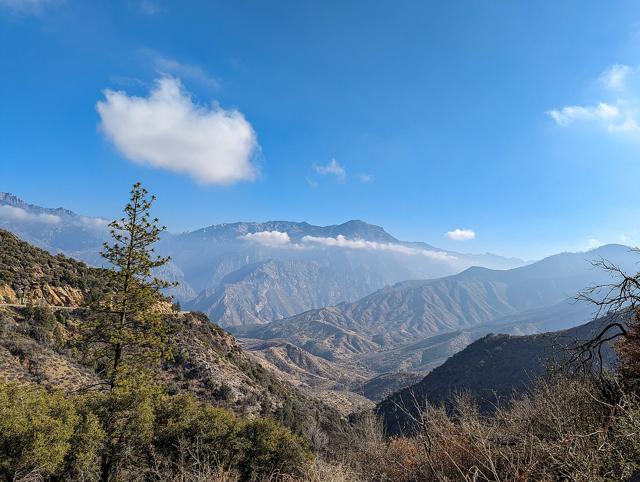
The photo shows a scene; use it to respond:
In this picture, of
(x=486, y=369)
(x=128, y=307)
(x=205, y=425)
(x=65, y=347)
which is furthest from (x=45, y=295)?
(x=486, y=369)

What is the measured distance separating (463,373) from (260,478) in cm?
10296

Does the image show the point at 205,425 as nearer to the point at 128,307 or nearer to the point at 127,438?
the point at 127,438

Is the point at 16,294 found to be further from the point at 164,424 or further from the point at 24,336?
the point at 164,424

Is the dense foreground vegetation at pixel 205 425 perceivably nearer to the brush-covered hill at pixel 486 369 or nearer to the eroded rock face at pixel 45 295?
the eroded rock face at pixel 45 295

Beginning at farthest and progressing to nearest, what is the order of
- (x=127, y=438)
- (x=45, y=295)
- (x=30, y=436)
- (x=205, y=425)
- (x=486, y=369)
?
(x=486, y=369)
(x=45, y=295)
(x=205, y=425)
(x=127, y=438)
(x=30, y=436)

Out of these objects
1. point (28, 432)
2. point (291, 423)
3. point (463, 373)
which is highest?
point (28, 432)

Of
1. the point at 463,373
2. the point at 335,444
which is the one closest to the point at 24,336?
the point at 335,444

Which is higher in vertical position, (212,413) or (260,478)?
(212,413)

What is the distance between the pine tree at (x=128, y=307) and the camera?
20.5 meters

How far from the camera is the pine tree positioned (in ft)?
67.3

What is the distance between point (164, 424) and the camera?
65.1ft

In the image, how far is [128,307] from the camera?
832 inches

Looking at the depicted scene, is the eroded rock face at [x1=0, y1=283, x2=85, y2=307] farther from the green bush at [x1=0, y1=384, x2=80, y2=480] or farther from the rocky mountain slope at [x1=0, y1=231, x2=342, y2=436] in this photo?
the green bush at [x1=0, y1=384, x2=80, y2=480]

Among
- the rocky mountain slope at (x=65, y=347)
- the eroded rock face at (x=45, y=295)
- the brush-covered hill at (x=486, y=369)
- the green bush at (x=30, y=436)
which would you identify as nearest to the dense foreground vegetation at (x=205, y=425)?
the green bush at (x=30, y=436)
